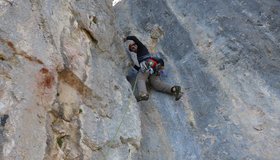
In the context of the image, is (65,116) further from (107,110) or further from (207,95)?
(207,95)

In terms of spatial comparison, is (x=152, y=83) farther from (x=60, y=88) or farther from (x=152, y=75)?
(x=60, y=88)

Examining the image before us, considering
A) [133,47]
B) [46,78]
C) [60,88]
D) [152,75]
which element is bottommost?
[152,75]

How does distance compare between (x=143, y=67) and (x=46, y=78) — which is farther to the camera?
(x=143, y=67)

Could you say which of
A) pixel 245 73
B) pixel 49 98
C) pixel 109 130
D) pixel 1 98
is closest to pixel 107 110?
pixel 109 130

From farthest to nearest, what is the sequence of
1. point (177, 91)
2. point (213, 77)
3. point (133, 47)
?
point (133, 47) < point (213, 77) < point (177, 91)

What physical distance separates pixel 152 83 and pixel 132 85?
547mm

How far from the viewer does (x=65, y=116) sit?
22.9 feet

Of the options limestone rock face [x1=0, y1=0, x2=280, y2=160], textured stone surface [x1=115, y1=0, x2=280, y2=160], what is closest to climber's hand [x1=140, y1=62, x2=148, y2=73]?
limestone rock face [x1=0, y1=0, x2=280, y2=160]

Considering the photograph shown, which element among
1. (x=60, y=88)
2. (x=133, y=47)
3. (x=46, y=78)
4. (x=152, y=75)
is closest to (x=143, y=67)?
(x=152, y=75)

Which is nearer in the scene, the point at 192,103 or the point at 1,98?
the point at 1,98

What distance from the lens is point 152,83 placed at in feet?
34.2

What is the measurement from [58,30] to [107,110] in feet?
5.69

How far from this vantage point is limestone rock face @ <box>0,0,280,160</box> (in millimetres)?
6484

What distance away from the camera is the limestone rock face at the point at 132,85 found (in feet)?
21.3
